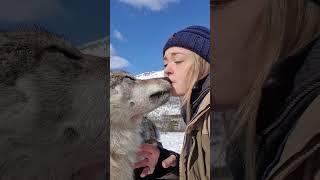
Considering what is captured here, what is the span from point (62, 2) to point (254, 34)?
1.80m

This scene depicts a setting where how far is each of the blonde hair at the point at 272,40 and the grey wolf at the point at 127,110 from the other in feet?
2.47

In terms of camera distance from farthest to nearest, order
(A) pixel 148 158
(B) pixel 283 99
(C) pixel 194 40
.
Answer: (A) pixel 148 158, (C) pixel 194 40, (B) pixel 283 99

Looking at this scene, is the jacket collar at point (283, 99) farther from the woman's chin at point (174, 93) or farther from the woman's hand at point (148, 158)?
the woman's hand at point (148, 158)

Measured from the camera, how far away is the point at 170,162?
5062 millimetres

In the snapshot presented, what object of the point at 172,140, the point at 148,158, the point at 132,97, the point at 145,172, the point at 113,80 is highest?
the point at 113,80

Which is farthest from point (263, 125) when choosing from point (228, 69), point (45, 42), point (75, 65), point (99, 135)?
point (45, 42)

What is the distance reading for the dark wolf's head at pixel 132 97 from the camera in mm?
5035

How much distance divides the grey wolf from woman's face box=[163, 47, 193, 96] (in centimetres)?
7

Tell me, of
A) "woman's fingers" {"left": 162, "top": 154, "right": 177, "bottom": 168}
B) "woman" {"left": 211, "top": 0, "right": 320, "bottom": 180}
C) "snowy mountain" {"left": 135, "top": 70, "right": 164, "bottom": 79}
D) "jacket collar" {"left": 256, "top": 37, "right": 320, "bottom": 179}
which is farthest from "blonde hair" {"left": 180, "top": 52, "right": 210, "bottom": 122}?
"jacket collar" {"left": 256, "top": 37, "right": 320, "bottom": 179}

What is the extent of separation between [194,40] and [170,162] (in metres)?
1.14

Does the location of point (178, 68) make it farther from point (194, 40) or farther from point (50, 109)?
point (50, 109)

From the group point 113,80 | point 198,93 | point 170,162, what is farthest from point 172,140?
point 113,80

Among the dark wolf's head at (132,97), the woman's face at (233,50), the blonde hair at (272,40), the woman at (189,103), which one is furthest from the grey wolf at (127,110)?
the blonde hair at (272,40)

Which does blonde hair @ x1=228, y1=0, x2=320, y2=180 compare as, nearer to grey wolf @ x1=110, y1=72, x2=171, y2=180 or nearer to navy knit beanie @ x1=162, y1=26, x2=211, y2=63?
navy knit beanie @ x1=162, y1=26, x2=211, y2=63
